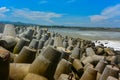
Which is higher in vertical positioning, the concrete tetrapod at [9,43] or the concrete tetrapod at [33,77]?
the concrete tetrapod at [9,43]

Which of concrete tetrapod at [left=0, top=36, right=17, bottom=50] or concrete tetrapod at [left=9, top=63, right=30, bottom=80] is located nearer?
concrete tetrapod at [left=9, top=63, right=30, bottom=80]

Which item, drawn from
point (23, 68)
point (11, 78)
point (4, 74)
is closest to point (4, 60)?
point (4, 74)

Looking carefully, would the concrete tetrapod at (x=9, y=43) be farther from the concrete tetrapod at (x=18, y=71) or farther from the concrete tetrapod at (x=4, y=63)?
the concrete tetrapod at (x=4, y=63)

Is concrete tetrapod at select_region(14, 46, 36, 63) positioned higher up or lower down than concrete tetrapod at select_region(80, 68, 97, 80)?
higher up

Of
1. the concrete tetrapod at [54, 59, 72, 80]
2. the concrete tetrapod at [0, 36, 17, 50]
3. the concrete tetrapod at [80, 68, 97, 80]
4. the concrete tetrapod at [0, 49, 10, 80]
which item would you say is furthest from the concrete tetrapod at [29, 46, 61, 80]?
the concrete tetrapod at [0, 36, 17, 50]

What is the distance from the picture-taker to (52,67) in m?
4.73

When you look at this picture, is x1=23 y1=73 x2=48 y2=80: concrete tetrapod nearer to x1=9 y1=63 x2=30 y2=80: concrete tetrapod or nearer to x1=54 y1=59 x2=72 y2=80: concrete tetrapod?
x1=9 y1=63 x2=30 y2=80: concrete tetrapod

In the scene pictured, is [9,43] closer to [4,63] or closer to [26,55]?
[26,55]

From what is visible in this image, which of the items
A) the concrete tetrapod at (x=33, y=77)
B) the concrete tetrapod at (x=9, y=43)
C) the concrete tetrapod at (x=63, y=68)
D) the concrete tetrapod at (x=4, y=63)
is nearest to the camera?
the concrete tetrapod at (x=4, y=63)

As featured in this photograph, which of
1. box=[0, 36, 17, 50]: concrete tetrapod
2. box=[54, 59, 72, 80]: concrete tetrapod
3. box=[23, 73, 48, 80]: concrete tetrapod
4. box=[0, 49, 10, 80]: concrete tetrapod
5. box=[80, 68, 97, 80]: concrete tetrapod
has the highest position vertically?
box=[0, 49, 10, 80]: concrete tetrapod

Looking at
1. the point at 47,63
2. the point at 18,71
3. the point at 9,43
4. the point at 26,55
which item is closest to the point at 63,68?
the point at 26,55

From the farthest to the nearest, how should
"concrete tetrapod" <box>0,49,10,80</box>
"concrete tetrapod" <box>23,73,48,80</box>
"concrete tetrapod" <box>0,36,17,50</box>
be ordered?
"concrete tetrapod" <box>0,36,17,50</box>
"concrete tetrapod" <box>23,73,48,80</box>
"concrete tetrapod" <box>0,49,10,80</box>

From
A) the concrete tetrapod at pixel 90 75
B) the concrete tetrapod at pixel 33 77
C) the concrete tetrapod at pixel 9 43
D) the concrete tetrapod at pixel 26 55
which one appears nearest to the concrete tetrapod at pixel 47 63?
the concrete tetrapod at pixel 33 77

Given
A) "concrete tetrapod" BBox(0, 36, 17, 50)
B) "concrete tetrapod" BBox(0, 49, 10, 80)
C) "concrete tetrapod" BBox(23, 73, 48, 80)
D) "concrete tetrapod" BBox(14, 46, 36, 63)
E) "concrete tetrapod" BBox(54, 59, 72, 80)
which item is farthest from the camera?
"concrete tetrapod" BBox(0, 36, 17, 50)
